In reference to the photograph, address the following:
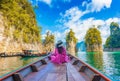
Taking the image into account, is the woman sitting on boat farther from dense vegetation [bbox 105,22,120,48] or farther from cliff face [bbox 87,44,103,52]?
cliff face [bbox 87,44,103,52]

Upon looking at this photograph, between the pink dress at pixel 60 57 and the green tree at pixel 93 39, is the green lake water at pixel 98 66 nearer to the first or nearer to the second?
the pink dress at pixel 60 57

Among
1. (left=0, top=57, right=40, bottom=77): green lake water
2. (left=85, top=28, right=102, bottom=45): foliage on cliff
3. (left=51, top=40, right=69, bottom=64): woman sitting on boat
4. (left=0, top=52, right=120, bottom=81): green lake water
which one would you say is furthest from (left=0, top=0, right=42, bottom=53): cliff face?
(left=85, top=28, right=102, bottom=45): foliage on cliff

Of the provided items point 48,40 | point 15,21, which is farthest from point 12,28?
point 48,40

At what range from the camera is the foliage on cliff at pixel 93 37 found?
118 meters

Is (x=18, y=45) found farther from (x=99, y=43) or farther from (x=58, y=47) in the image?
(x=99, y=43)

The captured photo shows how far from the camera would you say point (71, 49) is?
391ft

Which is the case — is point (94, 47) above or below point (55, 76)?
above

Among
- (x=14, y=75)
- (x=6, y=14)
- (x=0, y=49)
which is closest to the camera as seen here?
(x=14, y=75)

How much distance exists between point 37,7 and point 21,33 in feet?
74.6

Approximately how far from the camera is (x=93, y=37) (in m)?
119

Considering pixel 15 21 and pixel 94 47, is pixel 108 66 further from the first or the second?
pixel 94 47

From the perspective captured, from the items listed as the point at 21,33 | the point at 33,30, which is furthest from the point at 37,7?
the point at 21,33

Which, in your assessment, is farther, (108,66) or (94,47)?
(94,47)

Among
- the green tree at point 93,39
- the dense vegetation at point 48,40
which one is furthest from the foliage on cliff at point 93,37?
the dense vegetation at point 48,40
